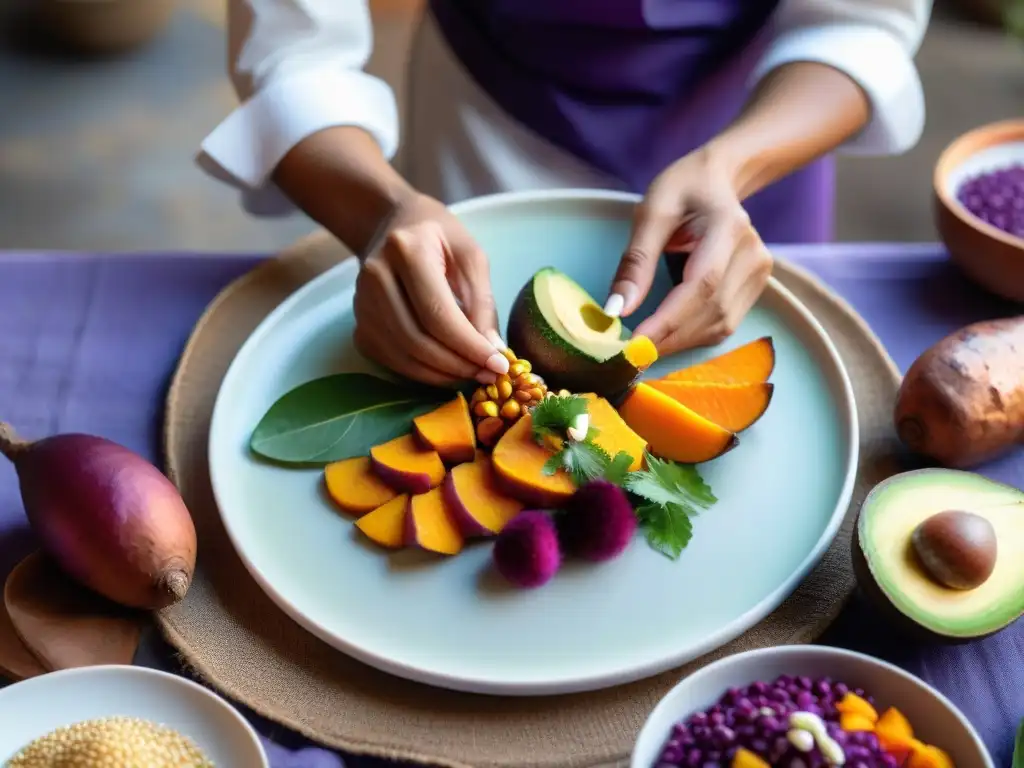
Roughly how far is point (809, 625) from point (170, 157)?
2.43 m

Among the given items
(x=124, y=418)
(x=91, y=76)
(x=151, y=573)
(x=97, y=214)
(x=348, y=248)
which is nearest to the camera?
(x=151, y=573)

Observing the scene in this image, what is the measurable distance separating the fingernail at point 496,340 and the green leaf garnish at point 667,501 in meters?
0.16

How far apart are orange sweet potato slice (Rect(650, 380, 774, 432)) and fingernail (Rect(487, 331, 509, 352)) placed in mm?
149

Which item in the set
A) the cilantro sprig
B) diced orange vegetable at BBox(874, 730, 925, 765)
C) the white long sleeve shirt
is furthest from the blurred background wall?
diced orange vegetable at BBox(874, 730, 925, 765)

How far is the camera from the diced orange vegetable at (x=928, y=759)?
2.01ft

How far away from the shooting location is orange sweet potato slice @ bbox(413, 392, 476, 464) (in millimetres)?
859

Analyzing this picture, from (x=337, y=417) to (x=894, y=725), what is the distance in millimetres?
522

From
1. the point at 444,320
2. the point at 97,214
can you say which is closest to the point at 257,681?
the point at 444,320

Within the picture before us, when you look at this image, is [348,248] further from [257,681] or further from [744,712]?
[744,712]

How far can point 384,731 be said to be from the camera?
72 cm

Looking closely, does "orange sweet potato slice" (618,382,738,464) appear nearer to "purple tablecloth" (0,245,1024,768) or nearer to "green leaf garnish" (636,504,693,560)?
"green leaf garnish" (636,504,693,560)

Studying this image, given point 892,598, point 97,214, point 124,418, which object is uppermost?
point 892,598

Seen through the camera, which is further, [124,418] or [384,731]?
[124,418]

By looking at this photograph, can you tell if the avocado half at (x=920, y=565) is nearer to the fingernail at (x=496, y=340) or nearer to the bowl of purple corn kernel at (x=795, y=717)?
the bowl of purple corn kernel at (x=795, y=717)
